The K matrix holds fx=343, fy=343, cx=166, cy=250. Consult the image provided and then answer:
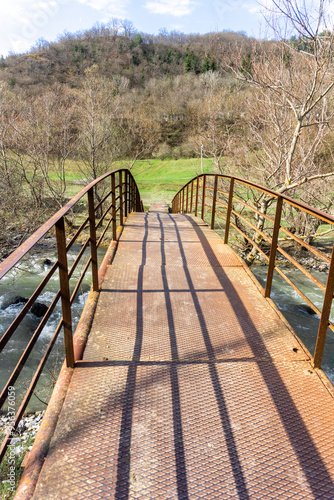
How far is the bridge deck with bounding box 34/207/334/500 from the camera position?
164cm

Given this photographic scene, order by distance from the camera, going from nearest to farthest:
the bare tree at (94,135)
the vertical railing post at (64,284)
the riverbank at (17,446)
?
the vertical railing post at (64,284)
the riverbank at (17,446)
the bare tree at (94,135)

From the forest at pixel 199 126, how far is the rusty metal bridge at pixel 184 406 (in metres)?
5.90

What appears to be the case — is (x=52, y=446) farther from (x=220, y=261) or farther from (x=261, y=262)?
(x=261, y=262)

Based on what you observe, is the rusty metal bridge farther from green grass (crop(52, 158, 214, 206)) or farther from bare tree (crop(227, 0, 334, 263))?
green grass (crop(52, 158, 214, 206))

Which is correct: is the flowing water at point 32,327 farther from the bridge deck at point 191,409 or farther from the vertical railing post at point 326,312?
the vertical railing post at point 326,312

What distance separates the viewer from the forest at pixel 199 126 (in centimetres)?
857

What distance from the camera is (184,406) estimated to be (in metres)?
2.09

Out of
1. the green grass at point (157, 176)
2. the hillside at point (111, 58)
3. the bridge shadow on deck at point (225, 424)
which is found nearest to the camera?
the bridge shadow on deck at point (225, 424)

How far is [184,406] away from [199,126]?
1027 inches

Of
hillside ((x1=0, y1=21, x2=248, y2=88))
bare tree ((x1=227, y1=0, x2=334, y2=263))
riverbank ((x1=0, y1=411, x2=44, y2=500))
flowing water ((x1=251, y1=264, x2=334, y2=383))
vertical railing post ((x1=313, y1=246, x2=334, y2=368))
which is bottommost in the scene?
flowing water ((x1=251, y1=264, x2=334, y2=383))

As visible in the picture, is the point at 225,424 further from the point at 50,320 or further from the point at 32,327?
the point at 50,320

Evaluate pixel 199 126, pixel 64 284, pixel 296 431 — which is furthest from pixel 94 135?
pixel 296 431

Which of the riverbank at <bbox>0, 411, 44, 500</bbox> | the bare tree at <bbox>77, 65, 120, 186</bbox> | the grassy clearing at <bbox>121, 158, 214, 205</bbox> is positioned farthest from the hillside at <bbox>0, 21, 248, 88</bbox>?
the riverbank at <bbox>0, 411, 44, 500</bbox>

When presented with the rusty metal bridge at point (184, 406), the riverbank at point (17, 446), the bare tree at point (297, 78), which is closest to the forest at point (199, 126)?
the bare tree at point (297, 78)
